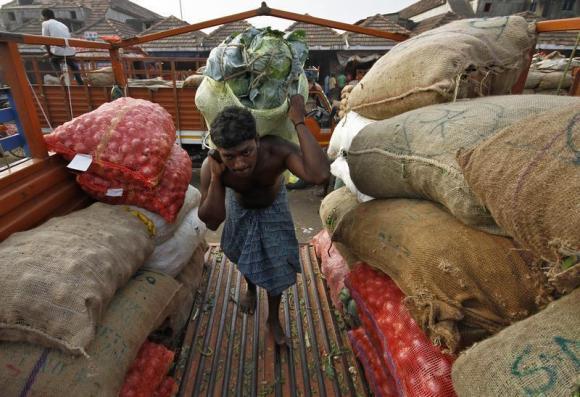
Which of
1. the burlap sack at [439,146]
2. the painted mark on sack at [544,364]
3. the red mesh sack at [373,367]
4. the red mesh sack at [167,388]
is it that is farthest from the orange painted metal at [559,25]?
the red mesh sack at [167,388]

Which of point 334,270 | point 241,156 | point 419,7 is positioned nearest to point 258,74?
point 241,156

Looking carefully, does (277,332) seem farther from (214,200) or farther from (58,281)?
(58,281)

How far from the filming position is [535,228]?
0.83 metres

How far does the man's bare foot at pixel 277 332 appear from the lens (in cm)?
210

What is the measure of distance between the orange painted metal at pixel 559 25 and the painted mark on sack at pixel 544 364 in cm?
127

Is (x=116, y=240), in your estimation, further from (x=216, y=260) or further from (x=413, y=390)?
(x=216, y=260)

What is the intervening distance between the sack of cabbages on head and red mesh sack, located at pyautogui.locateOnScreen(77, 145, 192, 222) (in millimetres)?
536

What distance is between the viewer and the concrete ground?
14.6 feet

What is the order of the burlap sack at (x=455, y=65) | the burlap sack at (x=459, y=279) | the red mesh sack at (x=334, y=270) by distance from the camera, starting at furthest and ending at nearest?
1. the red mesh sack at (x=334, y=270)
2. the burlap sack at (x=455, y=65)
3. the burlap sack at (x=459, y=279)

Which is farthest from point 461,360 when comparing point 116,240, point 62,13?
point 62,13

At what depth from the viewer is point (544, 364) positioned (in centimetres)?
74

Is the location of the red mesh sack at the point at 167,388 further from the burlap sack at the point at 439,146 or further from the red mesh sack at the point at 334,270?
→ the burlap sack at the point at 439,146

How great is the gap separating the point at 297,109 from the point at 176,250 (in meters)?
1.22

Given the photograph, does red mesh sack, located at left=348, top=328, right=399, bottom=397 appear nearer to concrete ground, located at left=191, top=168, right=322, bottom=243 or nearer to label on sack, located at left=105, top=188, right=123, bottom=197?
label on sack, located at left=105, top=188, right=123, bottom=197
